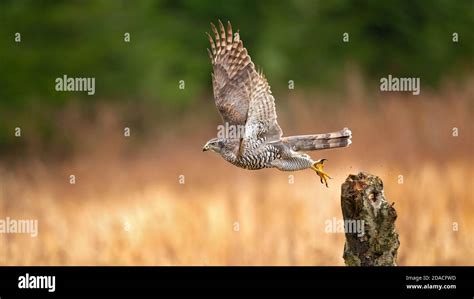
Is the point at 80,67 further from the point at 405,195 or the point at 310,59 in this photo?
the point at 405,195

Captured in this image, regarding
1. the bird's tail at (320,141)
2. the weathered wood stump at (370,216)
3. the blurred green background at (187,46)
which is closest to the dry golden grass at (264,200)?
A: the blurred green background at (187,46)

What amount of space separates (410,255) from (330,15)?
7570mm

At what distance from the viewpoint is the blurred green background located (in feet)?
49.7

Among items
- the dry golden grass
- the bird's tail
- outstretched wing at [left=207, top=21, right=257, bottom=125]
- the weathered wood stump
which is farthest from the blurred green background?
the weathered wood stump

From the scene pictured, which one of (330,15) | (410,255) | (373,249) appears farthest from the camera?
(330,15)

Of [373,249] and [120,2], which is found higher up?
[120,2]

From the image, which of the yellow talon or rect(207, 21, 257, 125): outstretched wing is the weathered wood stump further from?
rect(207, 21, 257, 125): outstretched wing

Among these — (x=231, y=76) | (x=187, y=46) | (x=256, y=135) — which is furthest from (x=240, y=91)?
(x=187, y=46)

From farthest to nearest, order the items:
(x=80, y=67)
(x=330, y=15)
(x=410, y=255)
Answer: (x=330, y=15) < (x=80, y=67) < (x=410, y=255)

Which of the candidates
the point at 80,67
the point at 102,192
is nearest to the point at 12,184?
the point at 102,192

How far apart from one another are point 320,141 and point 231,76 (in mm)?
737

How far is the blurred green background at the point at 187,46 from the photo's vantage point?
15148 mm

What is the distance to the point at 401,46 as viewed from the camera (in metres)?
16.0

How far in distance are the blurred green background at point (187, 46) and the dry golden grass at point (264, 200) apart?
239 cm
